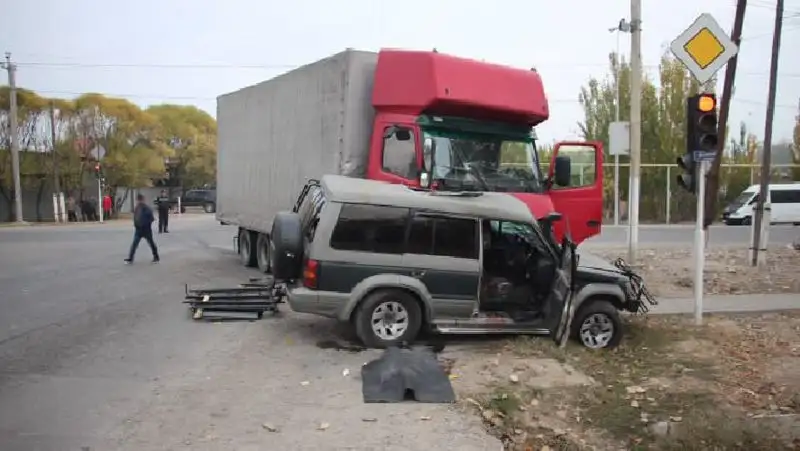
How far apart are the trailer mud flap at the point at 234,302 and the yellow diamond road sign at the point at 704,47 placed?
20.3 feet

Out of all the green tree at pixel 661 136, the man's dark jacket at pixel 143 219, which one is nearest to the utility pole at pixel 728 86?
the man's dark jacket at pixel 143 219

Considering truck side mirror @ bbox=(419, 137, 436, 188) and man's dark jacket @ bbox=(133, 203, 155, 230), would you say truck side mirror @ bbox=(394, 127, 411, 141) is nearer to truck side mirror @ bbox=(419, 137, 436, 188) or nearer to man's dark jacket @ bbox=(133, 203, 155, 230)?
truck side mirror @ bbox=(419, 137, 436, 188)

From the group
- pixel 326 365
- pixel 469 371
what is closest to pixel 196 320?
pixel 326 365

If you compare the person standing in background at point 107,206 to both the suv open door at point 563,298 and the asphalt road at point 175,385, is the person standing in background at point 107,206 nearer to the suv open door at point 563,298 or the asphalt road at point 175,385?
the asphalt road at point 175,385

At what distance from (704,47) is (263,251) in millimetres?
8901

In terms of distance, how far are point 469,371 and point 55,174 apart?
37.9m

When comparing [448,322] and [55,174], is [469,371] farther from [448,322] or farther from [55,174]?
[55,174]

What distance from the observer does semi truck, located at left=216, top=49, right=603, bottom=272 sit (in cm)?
999

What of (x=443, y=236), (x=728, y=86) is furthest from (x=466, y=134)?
(x=728, y=86)

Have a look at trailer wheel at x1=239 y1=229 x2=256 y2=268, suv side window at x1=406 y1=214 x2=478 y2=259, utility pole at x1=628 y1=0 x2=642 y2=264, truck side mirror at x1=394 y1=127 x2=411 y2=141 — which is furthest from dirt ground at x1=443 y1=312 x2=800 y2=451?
trailer wheel at x1=239 y1=229 x2=256 y2=268

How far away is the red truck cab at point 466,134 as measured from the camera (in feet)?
32.7

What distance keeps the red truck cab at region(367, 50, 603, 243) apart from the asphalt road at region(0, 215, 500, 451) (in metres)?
2.62

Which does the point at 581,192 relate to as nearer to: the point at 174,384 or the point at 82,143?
the point at 174,384

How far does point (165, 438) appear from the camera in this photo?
5133 millimetres
